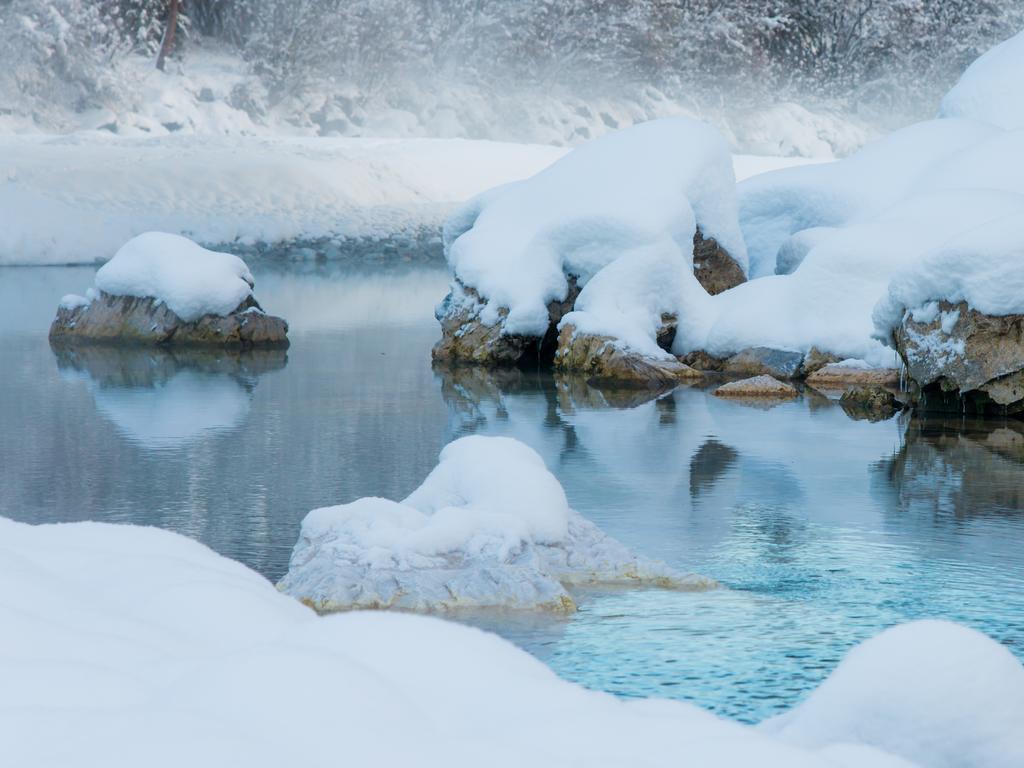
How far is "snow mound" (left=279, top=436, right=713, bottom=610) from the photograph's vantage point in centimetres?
640

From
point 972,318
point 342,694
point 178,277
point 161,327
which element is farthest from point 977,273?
point 342,694

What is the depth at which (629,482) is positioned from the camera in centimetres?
961

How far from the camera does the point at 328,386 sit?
46.6 ft

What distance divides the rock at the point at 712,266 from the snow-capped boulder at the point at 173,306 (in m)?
4.97

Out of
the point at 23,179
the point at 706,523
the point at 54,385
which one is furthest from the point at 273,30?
the point at 706,523

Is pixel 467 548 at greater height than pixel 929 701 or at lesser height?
lesser

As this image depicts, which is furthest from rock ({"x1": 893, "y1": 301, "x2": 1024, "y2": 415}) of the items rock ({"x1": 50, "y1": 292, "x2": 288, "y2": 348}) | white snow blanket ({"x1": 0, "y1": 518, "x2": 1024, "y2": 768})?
white snow blanket ({"x1": 0, "y1": 518, "x2": 1024, "y2": 768})

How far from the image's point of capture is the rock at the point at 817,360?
15.3 metres


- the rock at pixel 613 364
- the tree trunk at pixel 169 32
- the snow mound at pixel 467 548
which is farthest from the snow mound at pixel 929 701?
the tree trunk at pixel 169 32

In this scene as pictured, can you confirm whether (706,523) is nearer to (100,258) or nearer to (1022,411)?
(1022,411)

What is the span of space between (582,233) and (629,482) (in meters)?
7.47

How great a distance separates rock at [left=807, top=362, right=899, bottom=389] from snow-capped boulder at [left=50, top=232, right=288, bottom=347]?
642 centimetres

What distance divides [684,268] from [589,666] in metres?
11.3

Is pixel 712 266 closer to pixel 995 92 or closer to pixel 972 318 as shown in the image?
pixel 995 92
